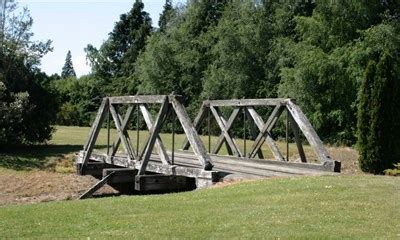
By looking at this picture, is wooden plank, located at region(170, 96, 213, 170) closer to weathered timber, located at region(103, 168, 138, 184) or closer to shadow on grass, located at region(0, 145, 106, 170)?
weathered timber, located at region(103, 168, 138, 184)

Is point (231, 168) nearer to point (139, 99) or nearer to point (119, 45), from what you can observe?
point (139, 99)

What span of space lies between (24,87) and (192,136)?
18.9 meters

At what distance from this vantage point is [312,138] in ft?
48.7

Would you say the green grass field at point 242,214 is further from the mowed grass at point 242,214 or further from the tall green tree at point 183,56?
the tall green tree at point 183,56

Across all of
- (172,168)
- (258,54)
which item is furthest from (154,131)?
(258,54)

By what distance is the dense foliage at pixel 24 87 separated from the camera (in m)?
28.9

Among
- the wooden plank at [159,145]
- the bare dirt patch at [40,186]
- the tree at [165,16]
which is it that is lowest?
the bare dirt patch at [40,186]

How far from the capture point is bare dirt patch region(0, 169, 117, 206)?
2069 cm

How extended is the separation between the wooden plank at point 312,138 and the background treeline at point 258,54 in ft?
31.0

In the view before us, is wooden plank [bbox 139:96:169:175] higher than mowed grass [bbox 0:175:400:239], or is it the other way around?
wooden plank [bbox 139:96:169:175]

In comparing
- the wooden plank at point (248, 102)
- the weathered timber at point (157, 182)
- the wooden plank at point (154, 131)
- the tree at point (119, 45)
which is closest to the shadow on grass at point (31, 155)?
the wooden plank at point (248, 102)

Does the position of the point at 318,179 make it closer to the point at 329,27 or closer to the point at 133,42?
the point at 329,27

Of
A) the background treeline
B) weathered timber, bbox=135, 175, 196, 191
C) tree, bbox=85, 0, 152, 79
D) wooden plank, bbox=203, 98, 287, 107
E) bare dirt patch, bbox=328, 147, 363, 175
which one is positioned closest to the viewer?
weathered timber, bbox=135, 175, 196, 191

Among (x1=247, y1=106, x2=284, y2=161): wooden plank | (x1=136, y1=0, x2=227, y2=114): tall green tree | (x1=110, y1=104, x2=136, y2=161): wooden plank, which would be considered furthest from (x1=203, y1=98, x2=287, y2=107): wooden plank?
(x1=136, y1=0, x2=227, y2=114): tall green tree
